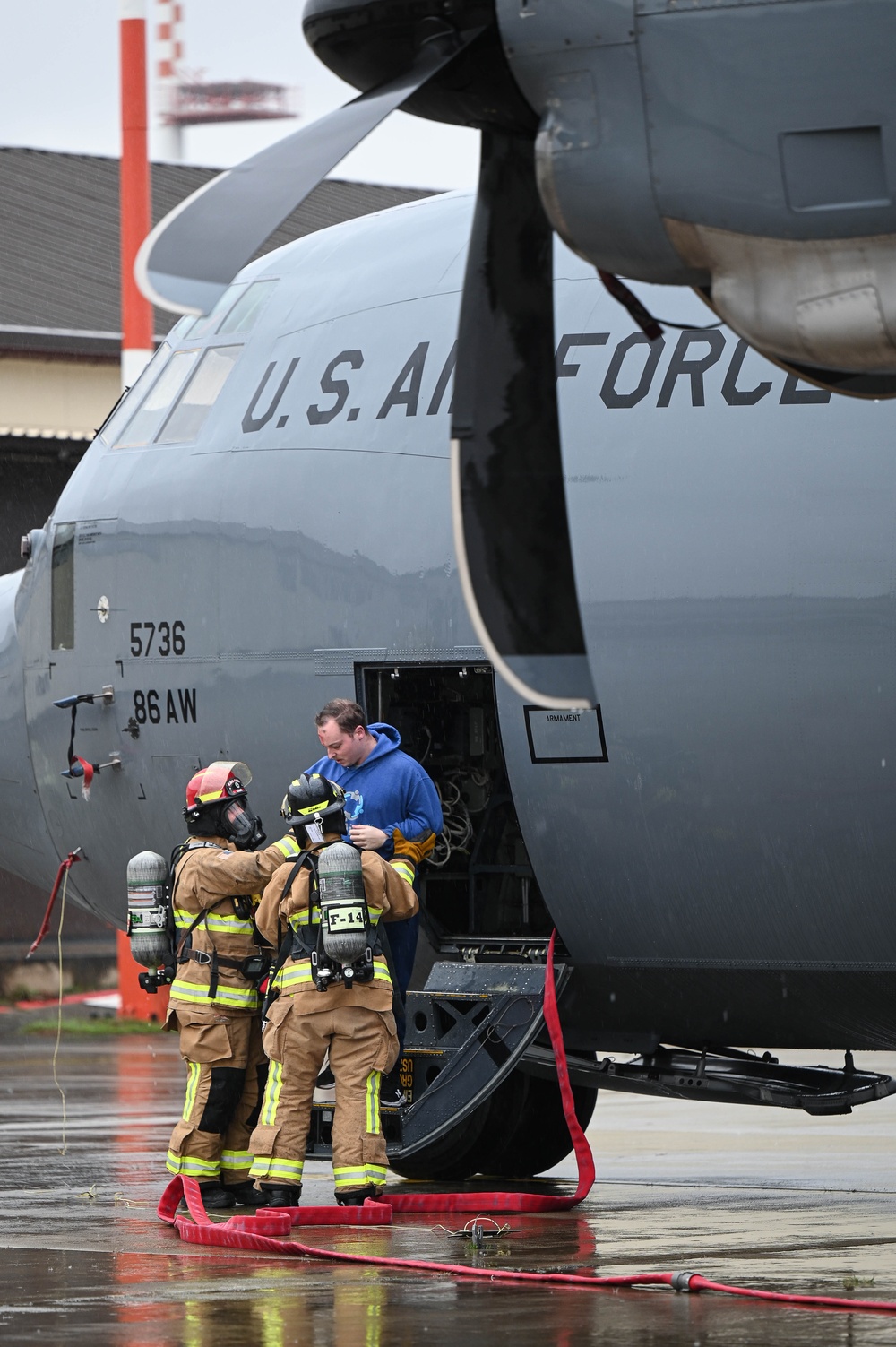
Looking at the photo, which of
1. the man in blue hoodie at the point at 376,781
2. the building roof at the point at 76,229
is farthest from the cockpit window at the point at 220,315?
the building roof at the point at 76,229

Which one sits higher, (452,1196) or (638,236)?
(638,236)

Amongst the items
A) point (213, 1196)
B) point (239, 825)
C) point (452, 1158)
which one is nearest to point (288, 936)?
point (239, 825)

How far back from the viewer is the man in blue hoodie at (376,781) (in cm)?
1060

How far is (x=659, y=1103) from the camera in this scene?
1819cm

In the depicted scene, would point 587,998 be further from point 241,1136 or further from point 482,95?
point 482,95

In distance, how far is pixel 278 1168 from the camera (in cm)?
1016

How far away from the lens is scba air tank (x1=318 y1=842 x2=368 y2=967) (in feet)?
32.3

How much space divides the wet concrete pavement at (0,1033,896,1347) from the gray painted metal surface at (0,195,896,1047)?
3.78ft

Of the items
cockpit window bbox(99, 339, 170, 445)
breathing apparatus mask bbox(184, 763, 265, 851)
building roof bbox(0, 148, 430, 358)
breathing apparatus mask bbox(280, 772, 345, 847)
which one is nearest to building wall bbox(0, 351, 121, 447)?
building roof bbox(0, 148, 430, 358)

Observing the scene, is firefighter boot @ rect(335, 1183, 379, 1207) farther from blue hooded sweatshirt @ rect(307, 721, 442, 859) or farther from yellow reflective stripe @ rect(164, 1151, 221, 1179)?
blue hooded sweatshirt @ rect(307, 721, 442, 859)

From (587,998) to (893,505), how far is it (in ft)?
9.52

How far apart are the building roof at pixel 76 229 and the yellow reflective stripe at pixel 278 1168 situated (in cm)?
1685

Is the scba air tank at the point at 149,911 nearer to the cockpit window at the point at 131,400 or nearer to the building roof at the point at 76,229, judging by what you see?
the cockpit window at the point at 131,400

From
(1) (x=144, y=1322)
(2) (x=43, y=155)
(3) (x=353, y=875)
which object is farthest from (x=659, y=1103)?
(2) (x=43, y=155)
